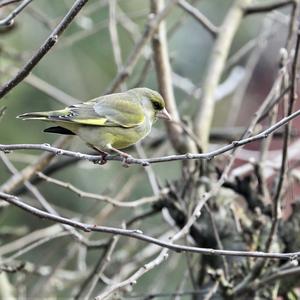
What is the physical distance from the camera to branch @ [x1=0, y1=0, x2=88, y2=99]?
1664 millimetres

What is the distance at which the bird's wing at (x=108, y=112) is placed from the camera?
2404 mm

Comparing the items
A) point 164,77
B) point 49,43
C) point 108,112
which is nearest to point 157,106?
point 108,112

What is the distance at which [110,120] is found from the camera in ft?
8.29

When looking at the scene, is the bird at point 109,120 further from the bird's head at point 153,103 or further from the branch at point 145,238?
the branch at point 145,238

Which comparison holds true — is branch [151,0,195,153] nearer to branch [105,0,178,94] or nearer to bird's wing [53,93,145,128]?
branch [105,0,178,94]

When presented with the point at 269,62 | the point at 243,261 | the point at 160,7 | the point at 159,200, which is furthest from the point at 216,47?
the point at 269,62

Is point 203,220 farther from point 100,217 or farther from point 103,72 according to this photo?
point 103,72

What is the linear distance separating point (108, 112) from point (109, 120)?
49 millimetres

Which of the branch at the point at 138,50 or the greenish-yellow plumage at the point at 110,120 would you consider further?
the branch at the point at 138,50

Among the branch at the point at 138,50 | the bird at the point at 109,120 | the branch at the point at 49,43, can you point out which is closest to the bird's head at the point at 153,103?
the bird at the point at 109,120

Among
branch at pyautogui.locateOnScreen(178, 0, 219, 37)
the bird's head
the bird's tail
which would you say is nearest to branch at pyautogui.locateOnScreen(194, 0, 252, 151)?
branch at pyautogui.locateOnScreen(178, 0, 219, 37)

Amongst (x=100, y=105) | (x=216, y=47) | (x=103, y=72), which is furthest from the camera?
(x=103, y=72)

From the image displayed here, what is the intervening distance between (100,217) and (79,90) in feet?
9.32

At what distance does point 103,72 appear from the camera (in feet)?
21.5
